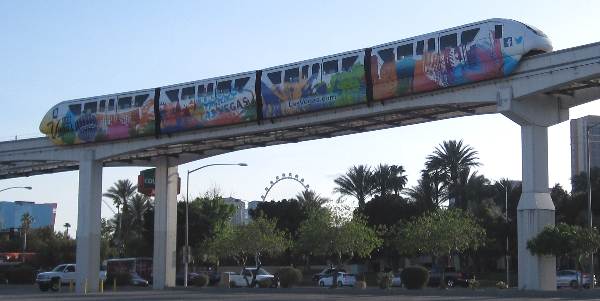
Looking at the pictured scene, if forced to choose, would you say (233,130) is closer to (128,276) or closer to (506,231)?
(128,276)

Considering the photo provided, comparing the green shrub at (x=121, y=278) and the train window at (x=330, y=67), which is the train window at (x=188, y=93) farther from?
the green shrub at (x=121, y=278)

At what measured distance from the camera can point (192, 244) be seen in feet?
284

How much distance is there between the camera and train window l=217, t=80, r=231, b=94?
50.1m

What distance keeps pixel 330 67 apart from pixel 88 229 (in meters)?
20.3

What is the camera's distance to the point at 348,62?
44.2 metres

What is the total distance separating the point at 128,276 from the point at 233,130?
21.0 metres

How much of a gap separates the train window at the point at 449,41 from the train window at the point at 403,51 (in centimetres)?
186

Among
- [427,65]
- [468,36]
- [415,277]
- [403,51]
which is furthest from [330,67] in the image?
[415,277]

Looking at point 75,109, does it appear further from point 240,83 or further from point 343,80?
point 343,80

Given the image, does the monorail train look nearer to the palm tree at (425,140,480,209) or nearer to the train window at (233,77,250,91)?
the train window at (233,77,250,91)

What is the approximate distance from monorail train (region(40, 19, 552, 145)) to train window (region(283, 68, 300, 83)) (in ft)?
0.17

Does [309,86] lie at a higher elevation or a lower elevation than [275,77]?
lower

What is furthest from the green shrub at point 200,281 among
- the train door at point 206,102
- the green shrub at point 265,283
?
the train door at point 206,102

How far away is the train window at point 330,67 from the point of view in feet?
147
